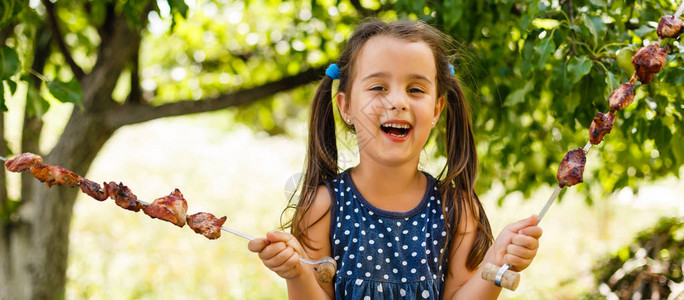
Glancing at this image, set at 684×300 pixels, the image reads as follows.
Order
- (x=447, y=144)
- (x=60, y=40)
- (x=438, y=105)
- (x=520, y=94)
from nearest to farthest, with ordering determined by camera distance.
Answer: (x=438, y=105), (x=447, y=144), (x=520, y=94), (x=60, y=40)

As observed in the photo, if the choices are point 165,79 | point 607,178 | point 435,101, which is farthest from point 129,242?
point 435,101

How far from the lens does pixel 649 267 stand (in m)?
3.33

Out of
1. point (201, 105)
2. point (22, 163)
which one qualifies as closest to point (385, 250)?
point (22, 163)

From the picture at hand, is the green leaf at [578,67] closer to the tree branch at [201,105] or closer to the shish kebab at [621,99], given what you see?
the shish kebab at [621,99]

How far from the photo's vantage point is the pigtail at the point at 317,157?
1922 millimetres

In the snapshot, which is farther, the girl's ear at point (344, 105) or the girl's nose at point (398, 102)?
the girl's ear at point (344, 105)

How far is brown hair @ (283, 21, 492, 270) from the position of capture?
1943 mm

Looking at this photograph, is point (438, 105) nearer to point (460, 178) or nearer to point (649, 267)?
point (460, 178)

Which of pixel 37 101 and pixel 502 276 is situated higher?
pixel 37 101

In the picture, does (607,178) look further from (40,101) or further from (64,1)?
(64,1)

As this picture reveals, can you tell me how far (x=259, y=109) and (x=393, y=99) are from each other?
92.5 inches

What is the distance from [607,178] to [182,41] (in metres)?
2.47

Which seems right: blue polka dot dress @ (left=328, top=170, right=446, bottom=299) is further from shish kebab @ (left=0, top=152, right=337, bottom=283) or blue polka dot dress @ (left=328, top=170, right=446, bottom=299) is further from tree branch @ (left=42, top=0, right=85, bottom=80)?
tree branch @ (left=42, top=0, right=85, bottom=80)

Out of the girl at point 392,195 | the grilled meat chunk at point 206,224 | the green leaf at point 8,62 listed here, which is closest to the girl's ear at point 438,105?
the girl at point 392,195
